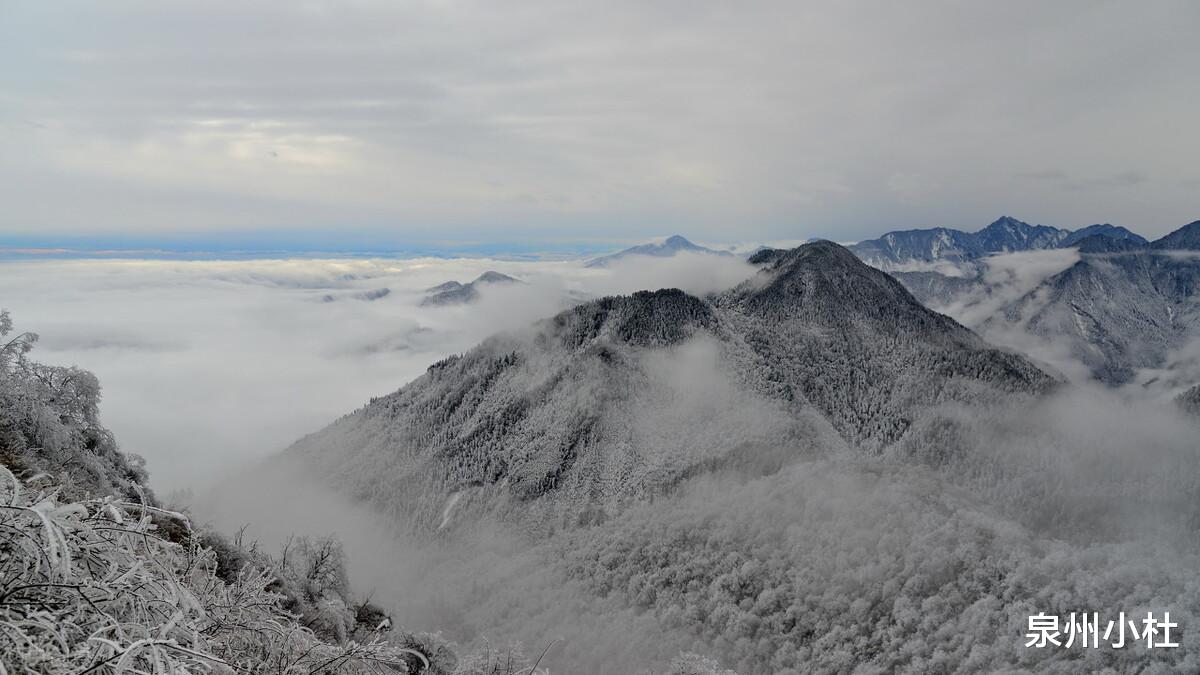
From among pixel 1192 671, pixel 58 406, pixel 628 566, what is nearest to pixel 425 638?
pixel 58 406

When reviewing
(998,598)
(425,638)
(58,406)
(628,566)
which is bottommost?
(628,566)

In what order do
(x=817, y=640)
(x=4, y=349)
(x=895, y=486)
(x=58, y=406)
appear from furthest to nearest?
(x=895, y=486) < (x=817, y=640) < (x=58, y=406) < (x=4, y=349)

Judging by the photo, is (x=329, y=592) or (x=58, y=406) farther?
(x=329, y=592)

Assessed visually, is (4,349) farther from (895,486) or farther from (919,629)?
(895,486)

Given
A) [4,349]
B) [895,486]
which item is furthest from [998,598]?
[4,349]

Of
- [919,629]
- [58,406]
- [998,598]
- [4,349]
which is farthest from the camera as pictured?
[919,629]

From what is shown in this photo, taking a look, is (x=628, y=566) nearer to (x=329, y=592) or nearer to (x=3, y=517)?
(x=329, y=592)

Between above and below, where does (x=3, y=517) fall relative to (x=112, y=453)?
above

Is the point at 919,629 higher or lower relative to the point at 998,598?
lower

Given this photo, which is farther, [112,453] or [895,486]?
[895,486]
